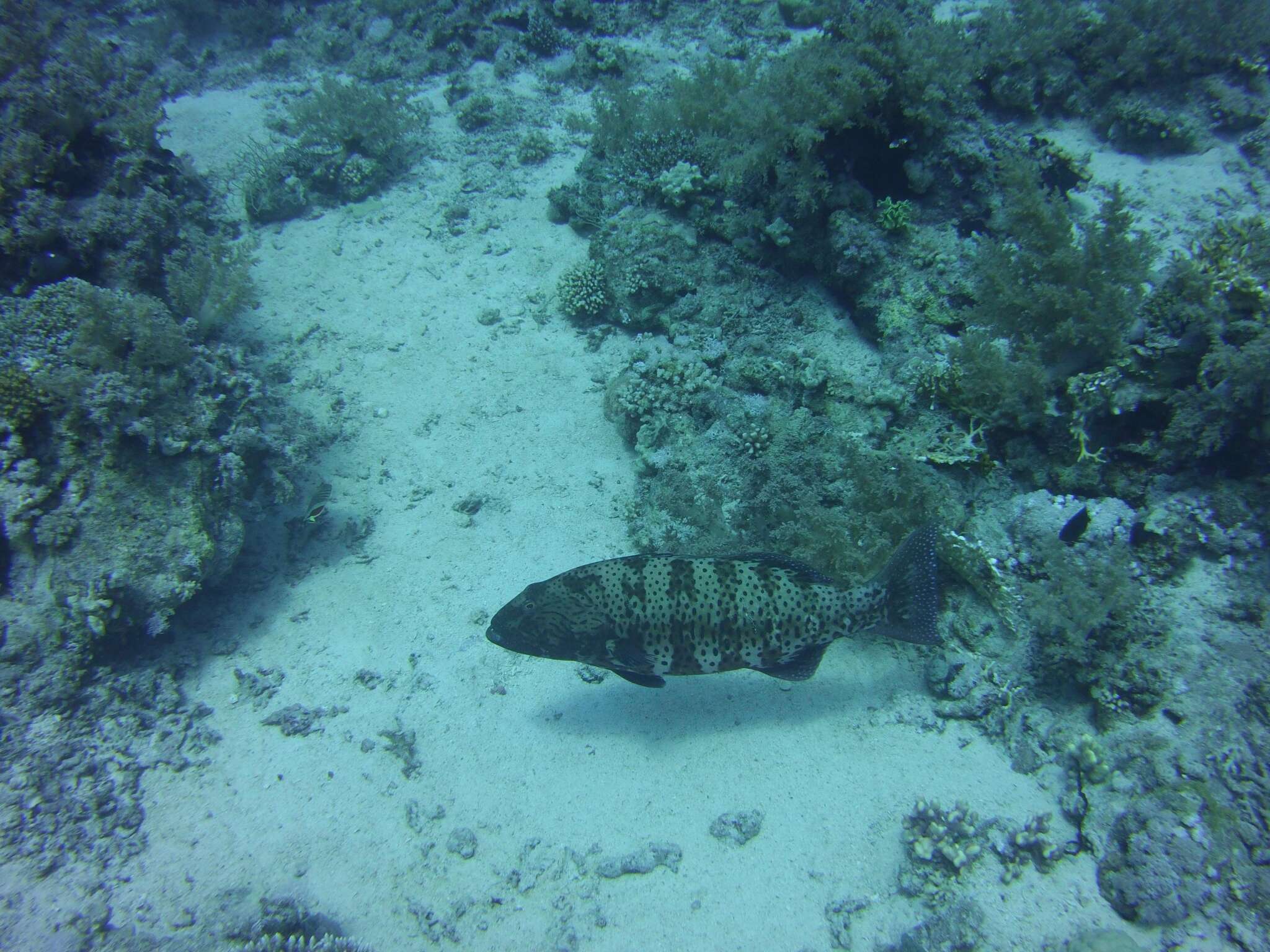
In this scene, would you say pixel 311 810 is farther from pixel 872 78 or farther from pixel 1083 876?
pixel 872 78

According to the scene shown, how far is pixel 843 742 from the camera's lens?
4.61 m

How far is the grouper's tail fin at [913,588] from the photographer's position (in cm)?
404

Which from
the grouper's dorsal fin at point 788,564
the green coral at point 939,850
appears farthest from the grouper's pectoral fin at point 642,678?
the green coral at point 939,850

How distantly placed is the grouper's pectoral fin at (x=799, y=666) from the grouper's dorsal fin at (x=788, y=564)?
0.52 metres

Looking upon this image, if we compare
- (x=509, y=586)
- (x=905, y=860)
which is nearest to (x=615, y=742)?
(x=509, y=586)

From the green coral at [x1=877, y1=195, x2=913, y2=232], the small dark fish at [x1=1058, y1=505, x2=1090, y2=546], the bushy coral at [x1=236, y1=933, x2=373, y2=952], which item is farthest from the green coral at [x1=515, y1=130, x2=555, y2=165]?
the bushy coral at [x1=236, y1=933, x2=373, y2=952]

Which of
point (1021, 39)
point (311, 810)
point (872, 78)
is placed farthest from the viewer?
point (1021, 39)

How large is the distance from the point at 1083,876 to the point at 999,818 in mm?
511

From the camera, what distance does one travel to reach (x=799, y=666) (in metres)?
4.21

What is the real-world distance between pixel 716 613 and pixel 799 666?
0.79 meters

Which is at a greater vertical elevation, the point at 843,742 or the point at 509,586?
the point at 509,586

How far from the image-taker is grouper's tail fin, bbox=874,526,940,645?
4035 mm

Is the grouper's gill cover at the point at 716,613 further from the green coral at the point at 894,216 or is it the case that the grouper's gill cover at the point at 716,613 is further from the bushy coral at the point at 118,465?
the green coral at the point at 894,216

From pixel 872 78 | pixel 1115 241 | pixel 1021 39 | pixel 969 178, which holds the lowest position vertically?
pixel 1115 241
